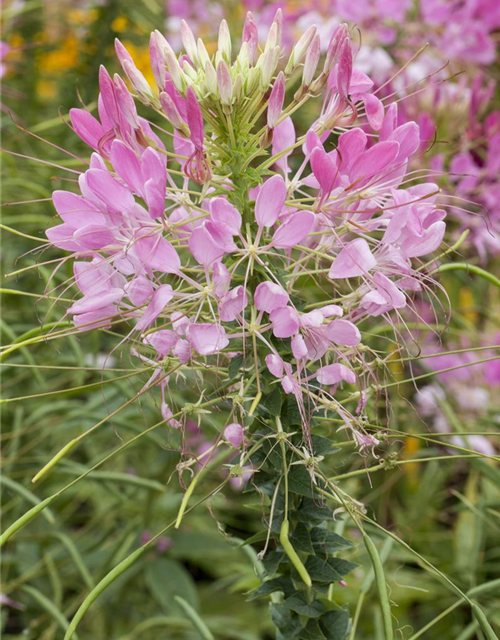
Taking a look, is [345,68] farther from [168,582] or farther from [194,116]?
[168,582]

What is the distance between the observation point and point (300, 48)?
0.50 metres

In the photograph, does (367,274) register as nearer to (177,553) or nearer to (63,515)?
(177,553)

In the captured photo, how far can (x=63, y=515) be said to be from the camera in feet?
4.09

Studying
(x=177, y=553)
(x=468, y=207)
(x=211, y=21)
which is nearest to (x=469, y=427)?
(x=468, y=207)

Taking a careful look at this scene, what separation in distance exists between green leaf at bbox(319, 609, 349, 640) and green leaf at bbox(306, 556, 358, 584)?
34mm

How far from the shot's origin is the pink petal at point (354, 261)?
46cm

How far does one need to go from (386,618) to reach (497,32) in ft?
5.00

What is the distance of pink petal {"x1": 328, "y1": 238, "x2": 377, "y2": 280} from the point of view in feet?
1.52

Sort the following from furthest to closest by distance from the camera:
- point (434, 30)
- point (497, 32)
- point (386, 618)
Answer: point (497, 32), point (434, 30), point (386, 618)

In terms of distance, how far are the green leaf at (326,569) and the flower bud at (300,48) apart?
364 mm

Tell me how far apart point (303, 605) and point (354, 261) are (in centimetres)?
26

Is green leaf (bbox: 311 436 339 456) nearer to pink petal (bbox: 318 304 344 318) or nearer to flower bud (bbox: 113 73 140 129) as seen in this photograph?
pink petal (bbox: 318 304 344 318)

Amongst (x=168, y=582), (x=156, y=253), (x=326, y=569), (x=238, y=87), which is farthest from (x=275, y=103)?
(x=168, y=582)

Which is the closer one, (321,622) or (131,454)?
(321,622)
